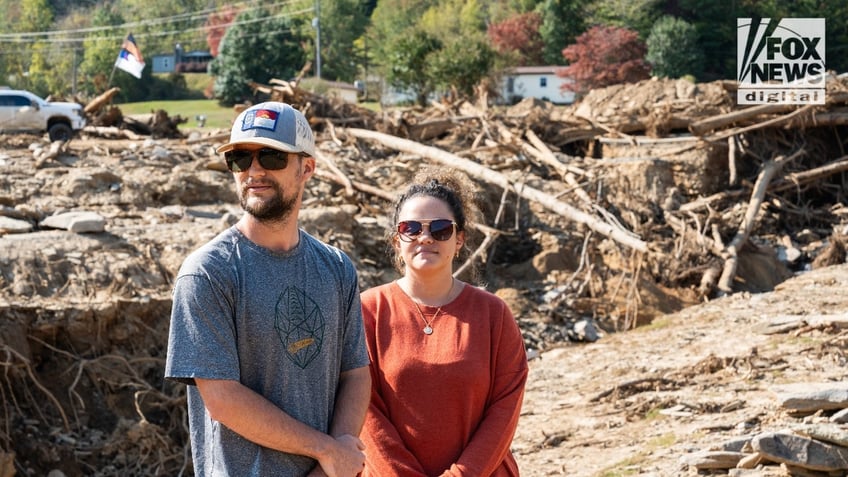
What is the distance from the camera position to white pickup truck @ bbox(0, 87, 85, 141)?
20219mm

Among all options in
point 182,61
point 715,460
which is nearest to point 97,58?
point 182,61

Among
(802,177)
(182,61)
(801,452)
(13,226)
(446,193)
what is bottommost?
(801,452)

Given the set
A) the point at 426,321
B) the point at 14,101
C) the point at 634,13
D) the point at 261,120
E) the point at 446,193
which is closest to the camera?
the point at 261,120

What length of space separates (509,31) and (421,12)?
2211 centimetres

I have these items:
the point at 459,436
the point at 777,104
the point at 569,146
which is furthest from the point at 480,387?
the point at 569,146

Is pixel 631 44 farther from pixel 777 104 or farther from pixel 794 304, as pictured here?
pixel 794 304

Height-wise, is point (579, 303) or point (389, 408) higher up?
point (389, 408)

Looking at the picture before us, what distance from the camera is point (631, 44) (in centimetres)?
4441

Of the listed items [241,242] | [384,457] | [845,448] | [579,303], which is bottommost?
[579,303]

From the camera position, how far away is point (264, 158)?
2951mm

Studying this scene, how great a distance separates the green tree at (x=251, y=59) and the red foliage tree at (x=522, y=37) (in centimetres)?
1025

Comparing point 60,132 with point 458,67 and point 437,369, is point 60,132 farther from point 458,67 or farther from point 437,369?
point 458,67

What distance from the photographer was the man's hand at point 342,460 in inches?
113

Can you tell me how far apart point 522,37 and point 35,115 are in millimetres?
36416
